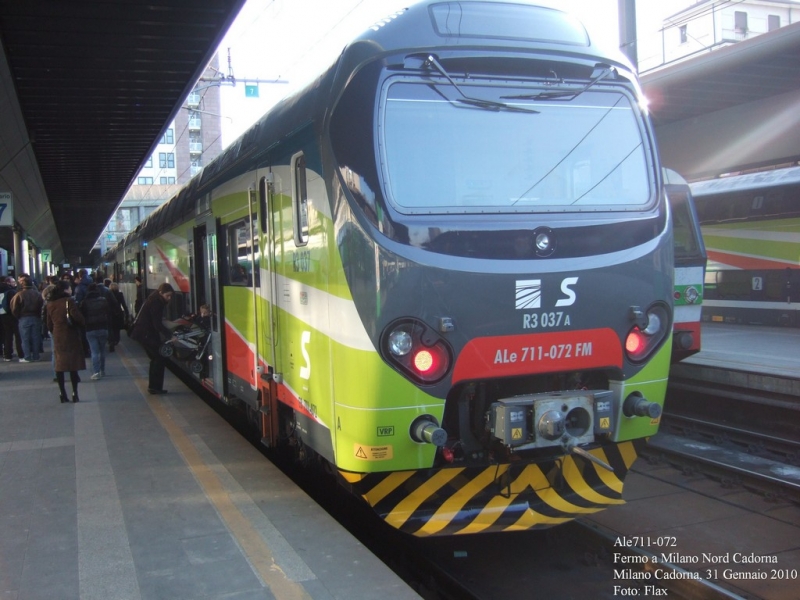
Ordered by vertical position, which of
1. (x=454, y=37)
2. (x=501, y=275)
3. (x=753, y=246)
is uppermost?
(x=454, y=37)

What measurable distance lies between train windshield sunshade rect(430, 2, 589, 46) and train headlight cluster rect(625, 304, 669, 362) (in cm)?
182

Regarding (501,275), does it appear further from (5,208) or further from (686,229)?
(5,208)

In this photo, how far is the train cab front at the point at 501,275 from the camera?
423cm

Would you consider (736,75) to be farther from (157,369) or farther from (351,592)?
(351,592)

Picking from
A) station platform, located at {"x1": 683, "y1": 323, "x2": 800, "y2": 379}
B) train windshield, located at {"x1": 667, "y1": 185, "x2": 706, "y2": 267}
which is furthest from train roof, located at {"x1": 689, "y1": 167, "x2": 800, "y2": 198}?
train windshield, located at {"x1": 667, "y1": 185, "x2": 706, "y2": 267}

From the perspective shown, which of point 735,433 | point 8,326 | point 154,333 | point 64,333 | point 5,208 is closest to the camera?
point 735,433

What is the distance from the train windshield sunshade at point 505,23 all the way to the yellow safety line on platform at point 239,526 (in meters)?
3.26

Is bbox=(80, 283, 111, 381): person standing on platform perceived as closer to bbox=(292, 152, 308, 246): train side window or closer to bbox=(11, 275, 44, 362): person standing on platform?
bbox=(11, 275, 44, 362): person standing on platform

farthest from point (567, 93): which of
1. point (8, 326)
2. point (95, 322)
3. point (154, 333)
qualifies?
point (8, 326)

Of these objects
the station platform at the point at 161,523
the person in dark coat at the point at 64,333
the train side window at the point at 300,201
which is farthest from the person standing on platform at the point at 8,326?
the train side window at the point at 300,201

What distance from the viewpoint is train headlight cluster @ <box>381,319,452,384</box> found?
4164mm

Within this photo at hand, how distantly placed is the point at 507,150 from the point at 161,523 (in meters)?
3.29

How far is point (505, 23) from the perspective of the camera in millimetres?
4664

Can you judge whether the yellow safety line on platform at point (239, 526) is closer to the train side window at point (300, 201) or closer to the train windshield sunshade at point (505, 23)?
the train side window at point (300, 201)
